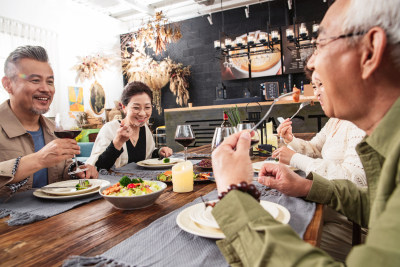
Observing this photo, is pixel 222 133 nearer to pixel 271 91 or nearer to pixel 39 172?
pixel 39 172

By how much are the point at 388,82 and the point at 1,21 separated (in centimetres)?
621

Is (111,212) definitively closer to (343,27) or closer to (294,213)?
(294,213)

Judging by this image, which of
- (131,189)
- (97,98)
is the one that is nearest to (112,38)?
(97,98)

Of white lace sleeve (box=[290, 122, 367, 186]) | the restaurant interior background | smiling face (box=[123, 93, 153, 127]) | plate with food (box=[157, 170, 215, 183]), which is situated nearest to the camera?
white lace sleeve (box=[290, 122, 367, 186])

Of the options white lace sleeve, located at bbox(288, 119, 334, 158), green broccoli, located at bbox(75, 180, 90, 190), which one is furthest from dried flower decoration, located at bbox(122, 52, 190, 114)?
green broccoli, located at bbox(75, 180, 90, 190)

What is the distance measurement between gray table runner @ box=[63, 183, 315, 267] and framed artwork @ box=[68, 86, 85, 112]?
20.3 ft

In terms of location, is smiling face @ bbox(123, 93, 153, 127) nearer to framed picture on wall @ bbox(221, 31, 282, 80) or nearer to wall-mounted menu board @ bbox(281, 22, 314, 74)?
framed picture on wall @ bbox(221, 31, 282, 80)

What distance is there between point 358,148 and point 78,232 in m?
0.85

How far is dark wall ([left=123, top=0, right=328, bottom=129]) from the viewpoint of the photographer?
6395 mm

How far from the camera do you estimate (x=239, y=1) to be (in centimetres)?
664

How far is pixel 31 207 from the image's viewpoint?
1.12 meters

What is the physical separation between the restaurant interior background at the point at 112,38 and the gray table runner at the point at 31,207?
480 cm

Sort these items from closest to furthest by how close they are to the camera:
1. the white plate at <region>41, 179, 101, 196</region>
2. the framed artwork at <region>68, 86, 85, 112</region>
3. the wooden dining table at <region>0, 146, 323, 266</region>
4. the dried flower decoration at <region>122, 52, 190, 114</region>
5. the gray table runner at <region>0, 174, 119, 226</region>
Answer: the wooden dining table at <region>0, 146, 323, 266</region> < the gray table runner at <region>0, 174, 119, 226</region> < the white plate at <region>41, 179, 101, 196</region> < the framed artwork at <region>68, 86, 85, 112</region> < the dried flower decoration at <region>122, 52, 190, 114</region>

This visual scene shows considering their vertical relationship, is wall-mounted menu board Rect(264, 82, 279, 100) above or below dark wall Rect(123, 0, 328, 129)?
below
